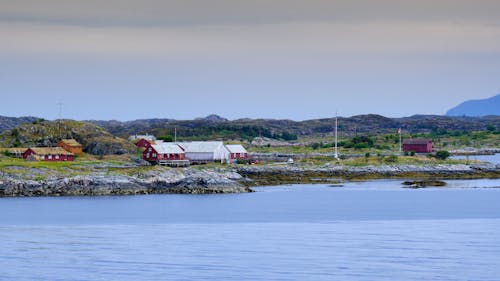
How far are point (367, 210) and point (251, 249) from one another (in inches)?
758

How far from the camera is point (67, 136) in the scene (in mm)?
100312

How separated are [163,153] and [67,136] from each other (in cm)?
1079

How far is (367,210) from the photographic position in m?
61.2

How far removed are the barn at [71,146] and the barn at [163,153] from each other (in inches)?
245

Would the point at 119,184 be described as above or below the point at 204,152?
below

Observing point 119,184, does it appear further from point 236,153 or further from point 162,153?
point 236,153

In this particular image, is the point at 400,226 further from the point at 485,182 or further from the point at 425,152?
the point at 425,152

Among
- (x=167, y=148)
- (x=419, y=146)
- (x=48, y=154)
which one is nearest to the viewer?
(x=48, y=154)

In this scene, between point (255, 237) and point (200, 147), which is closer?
point (255, 237)

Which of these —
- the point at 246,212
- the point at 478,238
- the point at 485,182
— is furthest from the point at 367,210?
the point at 485,182

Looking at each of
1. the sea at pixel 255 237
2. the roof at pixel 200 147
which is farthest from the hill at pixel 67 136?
the sea at pixel 255 237

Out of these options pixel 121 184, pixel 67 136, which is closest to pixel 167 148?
pixel 67 136

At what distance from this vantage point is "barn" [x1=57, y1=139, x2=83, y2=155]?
95188 mm

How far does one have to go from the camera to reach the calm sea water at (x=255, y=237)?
3800 centimetres
